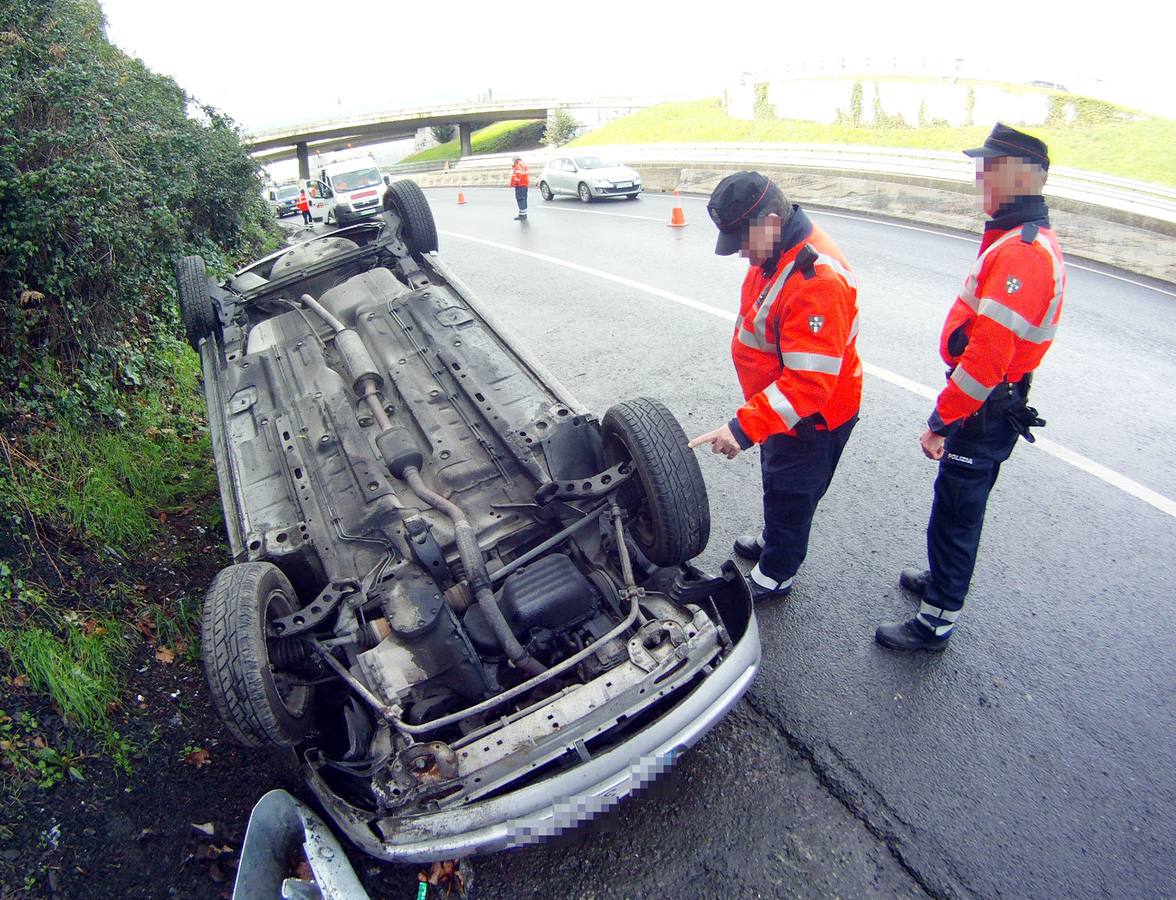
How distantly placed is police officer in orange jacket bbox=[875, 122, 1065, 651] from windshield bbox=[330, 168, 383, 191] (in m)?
19.3

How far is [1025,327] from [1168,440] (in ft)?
10.4

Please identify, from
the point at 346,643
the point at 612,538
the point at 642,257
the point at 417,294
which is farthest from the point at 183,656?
the point at 642,257

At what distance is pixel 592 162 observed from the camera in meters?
16.9

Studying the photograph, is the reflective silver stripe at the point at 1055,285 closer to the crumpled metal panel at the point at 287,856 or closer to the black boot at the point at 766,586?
the black boot at the point at 766,586

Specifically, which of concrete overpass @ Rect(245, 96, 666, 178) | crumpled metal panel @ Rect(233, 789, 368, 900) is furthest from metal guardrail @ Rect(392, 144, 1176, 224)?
concrete overpass @ Rect(245, 96, 666, 178)

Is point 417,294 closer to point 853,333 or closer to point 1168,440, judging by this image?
point 853,333

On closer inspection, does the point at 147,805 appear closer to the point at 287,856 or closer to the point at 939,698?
the point at 287,856

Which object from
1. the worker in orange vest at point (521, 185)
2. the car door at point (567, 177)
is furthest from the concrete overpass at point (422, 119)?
the worker in orange vest at point (521, 185)

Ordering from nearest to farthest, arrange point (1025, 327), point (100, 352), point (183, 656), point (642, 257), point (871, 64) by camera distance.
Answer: point (1025, 327), point (183, 656), point (100, 352), point (642, 257), point (871, 64)

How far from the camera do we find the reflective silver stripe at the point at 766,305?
294 cm

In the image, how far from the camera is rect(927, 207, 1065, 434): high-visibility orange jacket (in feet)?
8.77

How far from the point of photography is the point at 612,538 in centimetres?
333

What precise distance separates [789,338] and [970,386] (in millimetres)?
707

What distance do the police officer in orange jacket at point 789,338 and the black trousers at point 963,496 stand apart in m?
0.47
